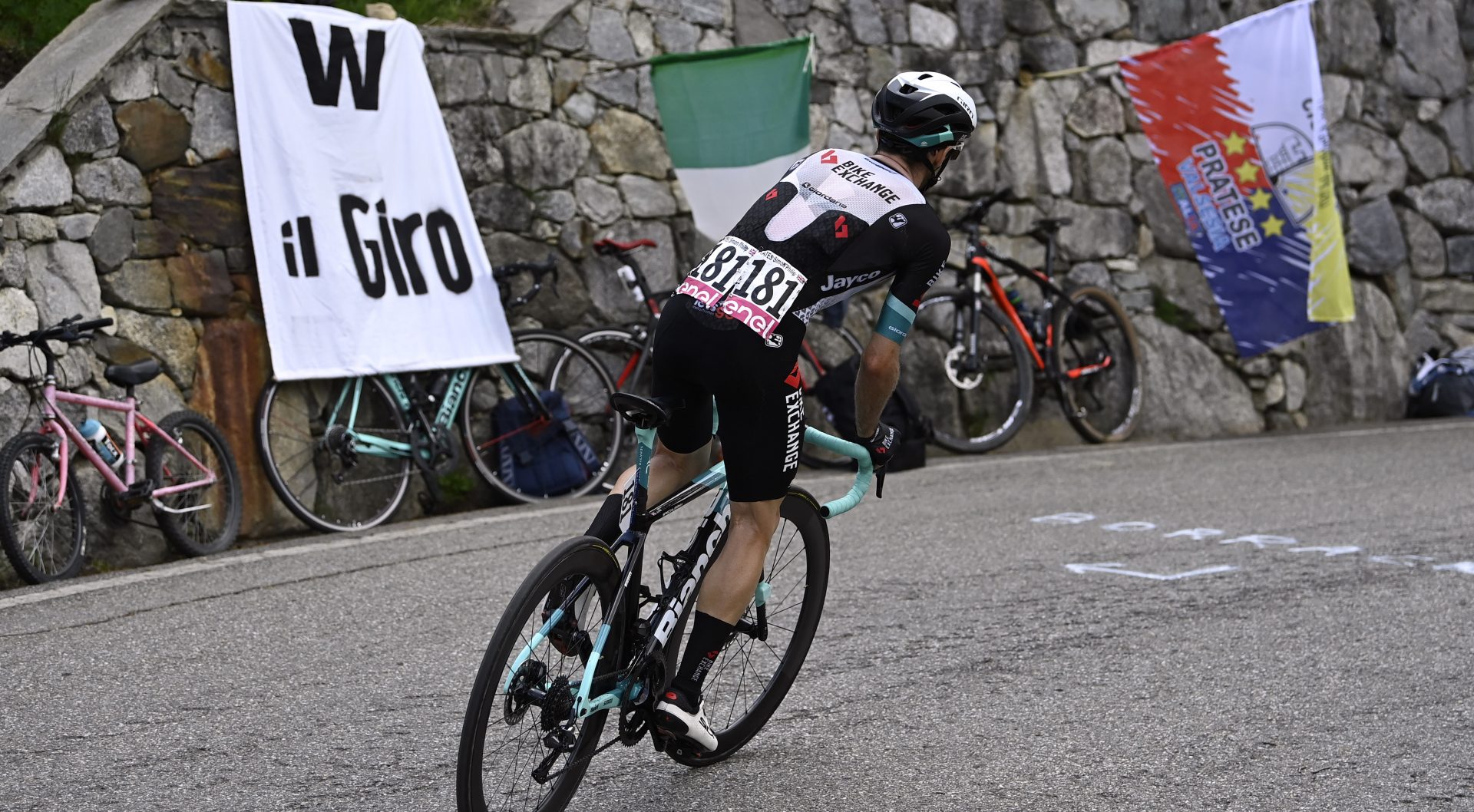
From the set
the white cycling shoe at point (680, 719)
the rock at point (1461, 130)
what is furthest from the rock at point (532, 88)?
the rock at point (1461, 130)

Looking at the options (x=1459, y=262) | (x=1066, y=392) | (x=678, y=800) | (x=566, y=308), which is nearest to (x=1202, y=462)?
(x=1066, y=392)

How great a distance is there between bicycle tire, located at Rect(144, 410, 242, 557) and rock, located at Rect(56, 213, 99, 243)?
987 mm

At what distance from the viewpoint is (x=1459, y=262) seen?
13953mm

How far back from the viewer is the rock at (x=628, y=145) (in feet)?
31.7

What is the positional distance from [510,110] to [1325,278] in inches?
251

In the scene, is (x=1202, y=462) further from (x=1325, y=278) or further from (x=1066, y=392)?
(x=1325, y=278)

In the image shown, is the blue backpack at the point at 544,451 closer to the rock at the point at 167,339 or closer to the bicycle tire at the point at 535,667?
the rock at the point at 167,339

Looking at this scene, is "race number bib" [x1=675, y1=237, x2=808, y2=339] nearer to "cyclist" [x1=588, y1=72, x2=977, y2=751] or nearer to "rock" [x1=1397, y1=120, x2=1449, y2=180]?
"cyclist" [x1=588, y1=72, x2=977, y2=751]

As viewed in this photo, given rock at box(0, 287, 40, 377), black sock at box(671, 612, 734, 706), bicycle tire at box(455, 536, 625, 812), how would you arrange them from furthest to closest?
rock at box(0, 287, 40, 377) < black sock at box(671, 612, 734, 706) < bicycle tire at box(455, 536, 625, 812)

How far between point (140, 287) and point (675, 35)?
4.06 meters

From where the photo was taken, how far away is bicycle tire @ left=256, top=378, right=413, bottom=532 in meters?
7.82

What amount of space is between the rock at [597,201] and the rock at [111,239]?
2860 millimetres

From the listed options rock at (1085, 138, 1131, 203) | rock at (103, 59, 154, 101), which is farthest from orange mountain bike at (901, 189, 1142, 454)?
rock at (103, 59, 154, 101)

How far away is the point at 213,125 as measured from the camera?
25.9 ft
